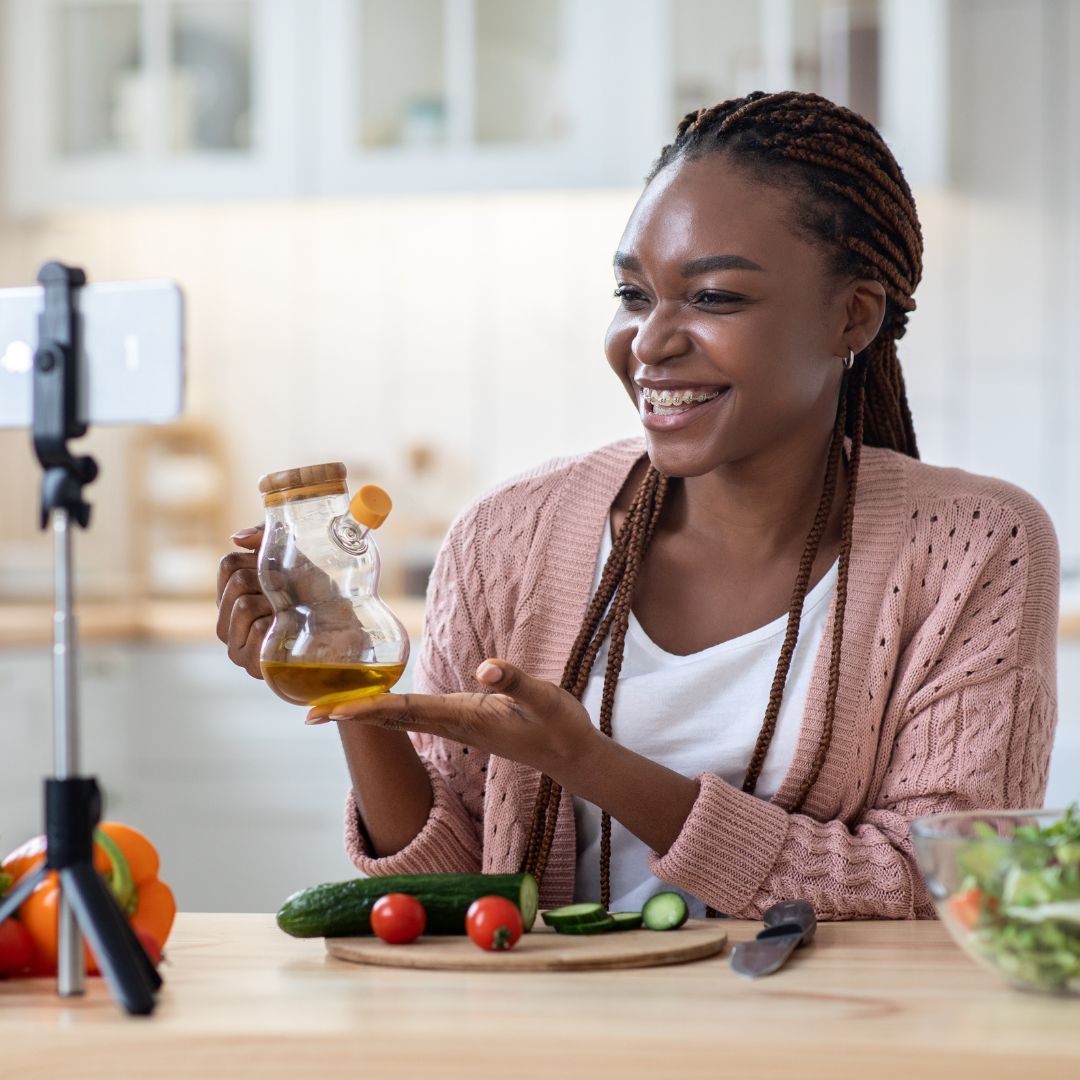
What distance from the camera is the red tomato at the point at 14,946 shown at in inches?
41.3

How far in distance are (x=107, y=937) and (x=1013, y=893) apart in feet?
1.79

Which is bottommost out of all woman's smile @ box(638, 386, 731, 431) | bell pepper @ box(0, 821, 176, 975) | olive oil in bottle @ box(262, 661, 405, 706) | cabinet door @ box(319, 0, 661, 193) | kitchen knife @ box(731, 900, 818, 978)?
kitchen knife @ box(731, 900, 818, 978)

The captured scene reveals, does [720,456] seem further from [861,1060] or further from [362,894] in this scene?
[861,1060]

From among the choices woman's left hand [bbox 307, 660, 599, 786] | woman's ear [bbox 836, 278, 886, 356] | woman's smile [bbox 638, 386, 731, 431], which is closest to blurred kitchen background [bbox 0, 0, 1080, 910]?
A: woman's ear [bbox 836, 278, 886, 356]

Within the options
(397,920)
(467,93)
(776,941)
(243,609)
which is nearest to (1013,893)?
(776,941)

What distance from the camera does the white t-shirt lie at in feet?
5.38

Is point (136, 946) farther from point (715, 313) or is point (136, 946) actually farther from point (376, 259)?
point (376, 259)

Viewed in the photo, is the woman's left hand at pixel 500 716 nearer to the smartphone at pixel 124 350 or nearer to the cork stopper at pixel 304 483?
the cork stopper at pixel 304 483

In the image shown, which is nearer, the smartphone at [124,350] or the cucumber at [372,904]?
the smartphone at [124,350]

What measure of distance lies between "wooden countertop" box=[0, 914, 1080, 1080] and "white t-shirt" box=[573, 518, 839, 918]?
56 centimetres

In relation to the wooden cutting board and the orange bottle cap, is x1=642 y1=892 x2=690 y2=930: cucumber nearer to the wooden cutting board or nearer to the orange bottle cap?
the wooden cutting board

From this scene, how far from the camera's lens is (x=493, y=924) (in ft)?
3.64

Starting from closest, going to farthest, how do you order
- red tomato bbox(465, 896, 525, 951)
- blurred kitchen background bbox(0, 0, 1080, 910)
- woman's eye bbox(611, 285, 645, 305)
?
red tomato bbox(465, 896, 525, 951)
woman's eye bbox(611, 285, 645, 305)
blurred kitchen background bbox(0, 0, 1080, 910)

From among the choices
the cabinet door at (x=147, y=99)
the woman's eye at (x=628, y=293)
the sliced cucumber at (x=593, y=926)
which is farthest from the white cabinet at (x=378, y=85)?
the sliced cucumber at (x=593, y=926)
